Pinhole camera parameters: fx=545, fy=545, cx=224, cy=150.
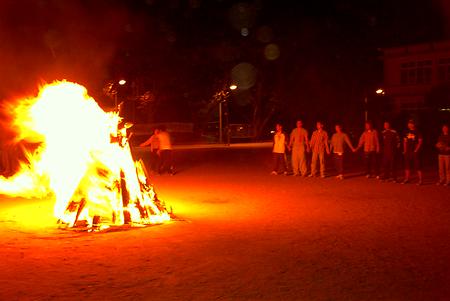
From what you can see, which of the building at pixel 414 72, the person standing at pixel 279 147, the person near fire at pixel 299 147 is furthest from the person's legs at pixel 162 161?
the building at pixel 414 72

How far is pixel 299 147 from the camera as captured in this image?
18875 mm

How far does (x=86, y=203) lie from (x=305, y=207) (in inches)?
186

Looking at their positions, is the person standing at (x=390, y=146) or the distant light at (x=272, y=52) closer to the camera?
the person standing at (x=390, y=146)

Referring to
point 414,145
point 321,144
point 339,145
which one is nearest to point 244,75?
point 321,144

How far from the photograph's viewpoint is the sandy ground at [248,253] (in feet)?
19.3

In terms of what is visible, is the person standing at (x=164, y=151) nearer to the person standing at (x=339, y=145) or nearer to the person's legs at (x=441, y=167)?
the person standing at (x=339, y=145)

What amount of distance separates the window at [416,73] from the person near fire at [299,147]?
28.1 meters

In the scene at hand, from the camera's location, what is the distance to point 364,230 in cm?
916

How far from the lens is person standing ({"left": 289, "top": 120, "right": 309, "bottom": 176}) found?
18.8 m

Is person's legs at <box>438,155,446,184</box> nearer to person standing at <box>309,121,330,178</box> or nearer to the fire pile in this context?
Answer: person standing at <box>309,121,330,178</box>

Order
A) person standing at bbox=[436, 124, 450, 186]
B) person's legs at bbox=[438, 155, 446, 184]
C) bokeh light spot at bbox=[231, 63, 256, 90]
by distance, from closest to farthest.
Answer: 1. person standing at bbox=[436, 124, 450, 186]
2. person's legs at bbox=[438, 155, 446, 184]
3. bokeh light spot at bbox=[231, 63, 256, 90]

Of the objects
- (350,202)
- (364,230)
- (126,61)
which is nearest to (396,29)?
(126,61)

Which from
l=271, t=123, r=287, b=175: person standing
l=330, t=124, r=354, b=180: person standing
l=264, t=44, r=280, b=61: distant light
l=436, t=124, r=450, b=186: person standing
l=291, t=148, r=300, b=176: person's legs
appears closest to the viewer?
l=436, t=124, r=450, b=186: person standing

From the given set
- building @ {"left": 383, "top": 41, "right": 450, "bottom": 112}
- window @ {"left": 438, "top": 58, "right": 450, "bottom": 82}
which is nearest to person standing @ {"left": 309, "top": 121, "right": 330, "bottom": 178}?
building @ {"left": 383, "top": 41, "right": 450, "bottom": 112}
